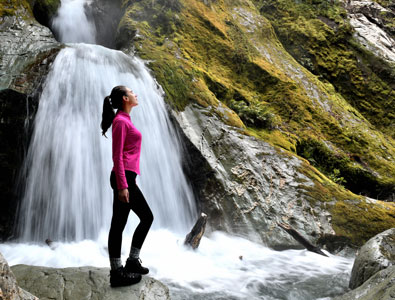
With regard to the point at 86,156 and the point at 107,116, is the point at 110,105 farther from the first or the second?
the point at 86,156

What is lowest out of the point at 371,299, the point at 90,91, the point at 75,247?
the point at 75,247

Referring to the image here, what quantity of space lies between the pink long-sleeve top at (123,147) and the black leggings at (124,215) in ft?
0.40

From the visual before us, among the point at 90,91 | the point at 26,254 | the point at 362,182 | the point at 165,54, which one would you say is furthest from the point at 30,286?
the point at 362,182

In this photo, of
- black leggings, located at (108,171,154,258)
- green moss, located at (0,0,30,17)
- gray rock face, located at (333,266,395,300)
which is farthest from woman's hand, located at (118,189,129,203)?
green moss, located at (0,0,30,17)

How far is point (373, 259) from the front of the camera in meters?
4.50

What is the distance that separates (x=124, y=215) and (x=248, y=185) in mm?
4737

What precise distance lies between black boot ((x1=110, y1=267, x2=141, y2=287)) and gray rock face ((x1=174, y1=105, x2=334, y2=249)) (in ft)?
12.9

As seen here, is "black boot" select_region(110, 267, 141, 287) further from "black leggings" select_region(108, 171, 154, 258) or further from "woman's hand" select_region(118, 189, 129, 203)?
"woman's hand" select_region(118, 189, 129, 203)

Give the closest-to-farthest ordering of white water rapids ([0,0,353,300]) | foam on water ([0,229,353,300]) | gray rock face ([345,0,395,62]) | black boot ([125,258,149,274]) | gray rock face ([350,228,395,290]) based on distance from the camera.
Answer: black boot ([125,258,149,274])
gray rock face ([350,228,395,290])
foam on water ([0,229,353,300])
white water rapids ([0,0,353,300])
gray rock face ([345,0,395,62])

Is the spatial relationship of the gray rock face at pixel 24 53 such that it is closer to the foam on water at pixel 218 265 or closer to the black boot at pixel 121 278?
the foam on water at pixel 218 265

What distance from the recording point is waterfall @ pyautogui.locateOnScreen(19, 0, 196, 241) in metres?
5.82

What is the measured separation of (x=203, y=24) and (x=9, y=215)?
9.59 m

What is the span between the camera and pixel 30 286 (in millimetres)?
3244

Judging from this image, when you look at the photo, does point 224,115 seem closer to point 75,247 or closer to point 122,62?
point 122,62
